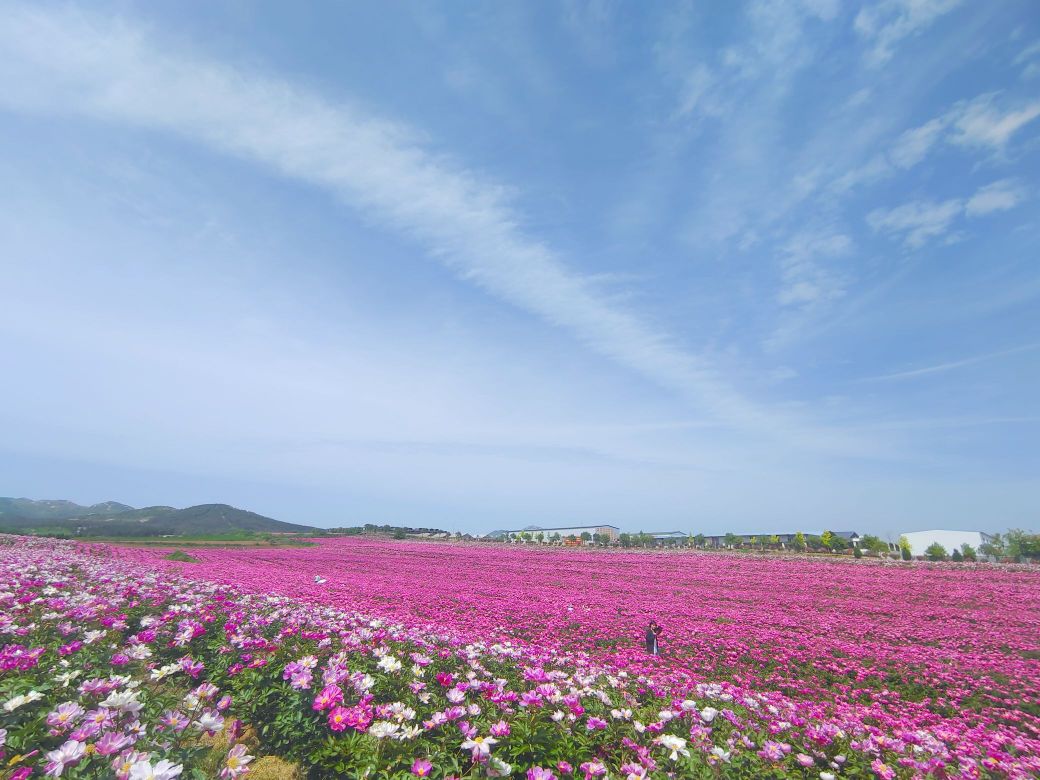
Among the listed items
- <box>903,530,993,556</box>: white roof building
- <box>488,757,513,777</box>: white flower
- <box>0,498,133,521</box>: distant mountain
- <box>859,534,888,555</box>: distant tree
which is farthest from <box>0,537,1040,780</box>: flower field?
<box>0,498,133,521</box>: distant mountain

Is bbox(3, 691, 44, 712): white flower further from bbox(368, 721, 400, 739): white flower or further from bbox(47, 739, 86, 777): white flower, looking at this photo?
bbox(368, 721, 400, 739): white flower

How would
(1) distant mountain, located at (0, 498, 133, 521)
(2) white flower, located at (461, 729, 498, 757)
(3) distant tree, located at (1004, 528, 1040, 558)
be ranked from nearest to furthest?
(2) white flower, located at (461, 729, 498, 757)
(3) distant tree, located at (1004, 528, 1040, 558)
(1) distant mountain, located at (0, 498, 133, 521)

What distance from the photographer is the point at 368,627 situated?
6.38 metres

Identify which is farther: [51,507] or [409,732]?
[51,507]

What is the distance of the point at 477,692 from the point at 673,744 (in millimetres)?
1750

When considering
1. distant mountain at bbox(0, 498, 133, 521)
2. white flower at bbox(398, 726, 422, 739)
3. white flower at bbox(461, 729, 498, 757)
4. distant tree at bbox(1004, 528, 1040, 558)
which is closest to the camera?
white flower at bbox(461, 729, 498, 757)

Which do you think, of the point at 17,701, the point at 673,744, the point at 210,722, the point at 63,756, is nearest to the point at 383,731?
the point at 210,722

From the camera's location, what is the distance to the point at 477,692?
4.22 metres

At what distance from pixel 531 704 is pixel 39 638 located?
4.82 meters

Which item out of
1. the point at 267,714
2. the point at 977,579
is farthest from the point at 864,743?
the point at 977,579

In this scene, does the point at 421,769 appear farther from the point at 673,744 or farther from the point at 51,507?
the point at 51,507

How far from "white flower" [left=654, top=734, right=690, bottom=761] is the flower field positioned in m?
0.02

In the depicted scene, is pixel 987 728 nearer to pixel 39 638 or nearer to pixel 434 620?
pixel 434 620

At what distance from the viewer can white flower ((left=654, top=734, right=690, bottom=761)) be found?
3.08 metres
